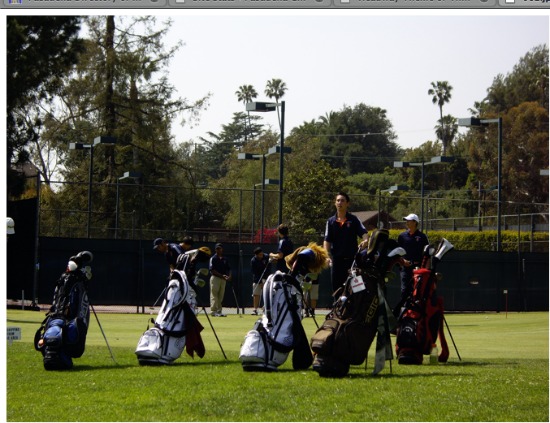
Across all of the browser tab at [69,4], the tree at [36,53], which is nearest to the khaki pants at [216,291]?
the tree at [36,53]

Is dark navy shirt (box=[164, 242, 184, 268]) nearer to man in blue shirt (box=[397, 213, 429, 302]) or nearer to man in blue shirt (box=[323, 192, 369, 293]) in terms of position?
man in blue shirt (box=[323, 192, 369, 293])

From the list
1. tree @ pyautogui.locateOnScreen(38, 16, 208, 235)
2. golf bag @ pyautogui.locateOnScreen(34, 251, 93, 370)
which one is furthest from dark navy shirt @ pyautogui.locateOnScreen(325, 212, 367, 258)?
tree @ pyautogui.locateOnScreen(38, 16, 208, 235)

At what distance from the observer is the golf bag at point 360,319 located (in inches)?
368

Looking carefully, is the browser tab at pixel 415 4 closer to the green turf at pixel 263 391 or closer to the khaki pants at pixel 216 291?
the green turf at pixel 263 391

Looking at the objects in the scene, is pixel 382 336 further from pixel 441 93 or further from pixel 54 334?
pixel 441 93

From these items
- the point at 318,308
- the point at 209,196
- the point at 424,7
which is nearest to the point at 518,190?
the point at 209,196

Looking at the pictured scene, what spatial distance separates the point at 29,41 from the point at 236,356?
7704 mm

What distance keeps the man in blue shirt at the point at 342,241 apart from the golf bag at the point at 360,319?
151 centimetres

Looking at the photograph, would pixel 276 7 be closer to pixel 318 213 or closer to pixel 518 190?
pixel 318 213

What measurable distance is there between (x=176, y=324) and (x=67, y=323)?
1.17 metres

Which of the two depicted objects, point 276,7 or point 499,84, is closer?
point 276,7

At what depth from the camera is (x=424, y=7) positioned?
6.92m

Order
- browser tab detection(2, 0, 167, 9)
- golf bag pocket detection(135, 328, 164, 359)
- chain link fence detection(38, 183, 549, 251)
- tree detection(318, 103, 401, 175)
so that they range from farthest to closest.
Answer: tree detection(318, 103, 401, 175) → chain link fence detection(38, 183, 549, 251) → golf bag pocket detection(135, 328, 164, 359) → browser tab detection(2, 0, 167, 9)

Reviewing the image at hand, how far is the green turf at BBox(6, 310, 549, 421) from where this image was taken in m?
7.25
